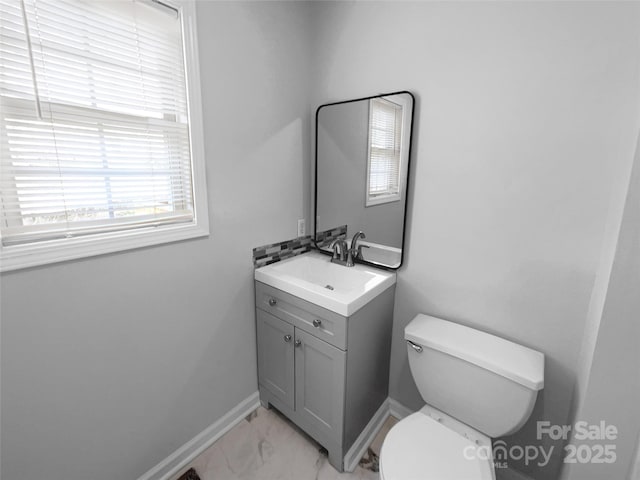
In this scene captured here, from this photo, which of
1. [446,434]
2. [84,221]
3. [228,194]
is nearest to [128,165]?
[84,221]

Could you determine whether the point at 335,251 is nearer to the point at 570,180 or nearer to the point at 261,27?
the point at 570,180

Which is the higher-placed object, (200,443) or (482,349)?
(482,349)

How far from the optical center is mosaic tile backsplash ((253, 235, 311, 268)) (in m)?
1.74

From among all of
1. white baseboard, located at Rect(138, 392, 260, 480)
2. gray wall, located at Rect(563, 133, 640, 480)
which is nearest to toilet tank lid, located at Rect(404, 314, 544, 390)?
gray wall, located at Rect(563, 133, 640, 480)

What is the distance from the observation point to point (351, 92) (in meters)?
1.68

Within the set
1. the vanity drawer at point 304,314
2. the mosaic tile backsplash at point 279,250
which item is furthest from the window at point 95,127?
the vanity drawer at point 304,314

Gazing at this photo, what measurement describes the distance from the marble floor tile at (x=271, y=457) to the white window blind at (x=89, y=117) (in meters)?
1.27

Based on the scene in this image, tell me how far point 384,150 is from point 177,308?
4.39 ft

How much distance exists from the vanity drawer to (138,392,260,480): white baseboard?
0.66 m

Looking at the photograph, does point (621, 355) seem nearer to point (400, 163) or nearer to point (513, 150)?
point (513, 150)

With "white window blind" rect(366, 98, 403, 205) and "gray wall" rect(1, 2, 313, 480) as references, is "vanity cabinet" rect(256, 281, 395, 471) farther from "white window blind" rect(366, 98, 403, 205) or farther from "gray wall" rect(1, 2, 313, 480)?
"white window blind" rect(366, 98, 403, 205)

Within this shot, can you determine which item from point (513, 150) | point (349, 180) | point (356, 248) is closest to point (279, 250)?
point (356, 248)

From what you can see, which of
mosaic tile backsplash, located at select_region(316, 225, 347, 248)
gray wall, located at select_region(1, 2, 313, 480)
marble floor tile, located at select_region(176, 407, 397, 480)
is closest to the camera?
gray wall, located at select_region(1, 2, 313, 480)

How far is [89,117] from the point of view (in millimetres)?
1070
